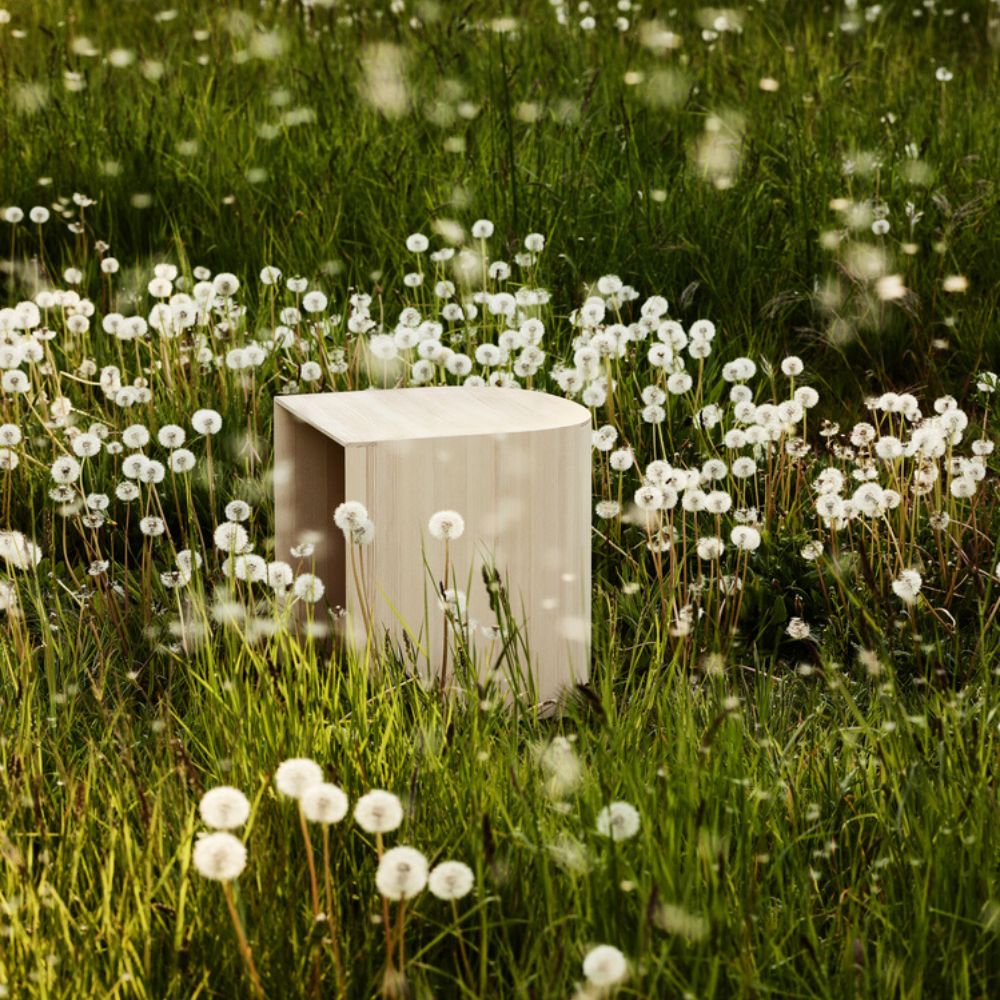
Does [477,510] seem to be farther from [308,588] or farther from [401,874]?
[401,874]

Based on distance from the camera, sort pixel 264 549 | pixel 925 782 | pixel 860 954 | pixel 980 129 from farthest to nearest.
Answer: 1. pixel 980 129
2. pixel 264 549
3. pixel 925 782
4. pixel 860 954

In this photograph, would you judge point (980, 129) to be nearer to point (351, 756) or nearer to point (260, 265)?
point (260, 265)

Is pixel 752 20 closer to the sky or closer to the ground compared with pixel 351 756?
closer to the sky

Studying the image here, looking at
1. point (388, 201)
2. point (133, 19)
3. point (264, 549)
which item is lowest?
point (264, 549)

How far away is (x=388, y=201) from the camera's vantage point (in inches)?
201

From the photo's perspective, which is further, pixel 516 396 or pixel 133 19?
pixel 133 19

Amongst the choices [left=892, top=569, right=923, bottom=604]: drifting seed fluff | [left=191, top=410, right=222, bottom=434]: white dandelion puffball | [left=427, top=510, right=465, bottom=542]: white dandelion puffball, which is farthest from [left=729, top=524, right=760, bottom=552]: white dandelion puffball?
[left=191, top=410, right=222, bottom=434]: white dandelion puffball

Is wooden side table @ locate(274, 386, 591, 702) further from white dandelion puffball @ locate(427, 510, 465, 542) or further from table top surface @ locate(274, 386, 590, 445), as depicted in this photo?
white dandelion puffball @ locate(427, 510, 465, 542)

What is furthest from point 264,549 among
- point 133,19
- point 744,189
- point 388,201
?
point 133,19

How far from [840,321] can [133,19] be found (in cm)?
421

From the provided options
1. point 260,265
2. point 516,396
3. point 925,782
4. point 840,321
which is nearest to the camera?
point 925,782

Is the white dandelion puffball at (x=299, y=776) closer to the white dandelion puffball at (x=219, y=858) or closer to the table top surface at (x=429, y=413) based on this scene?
the white dandelion puffball at (x=219, y=858)

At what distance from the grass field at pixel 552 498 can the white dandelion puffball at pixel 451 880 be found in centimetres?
6

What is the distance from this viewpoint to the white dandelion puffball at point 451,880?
1.59m
